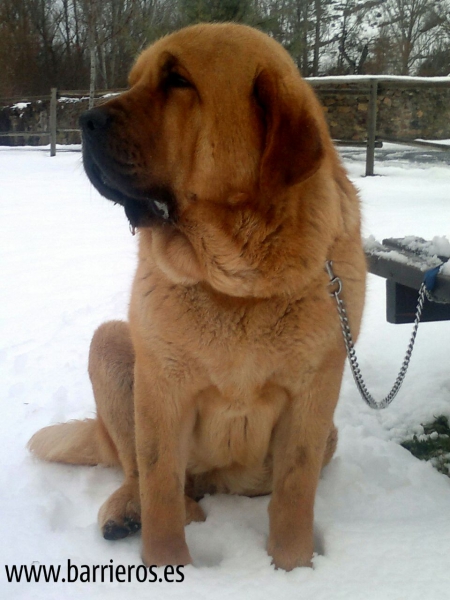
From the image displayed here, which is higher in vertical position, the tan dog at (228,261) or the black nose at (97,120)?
the black nose at (97,120)

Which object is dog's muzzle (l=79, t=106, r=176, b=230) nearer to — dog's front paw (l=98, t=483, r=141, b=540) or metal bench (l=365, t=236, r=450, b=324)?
dog's front paw (l=98, t=483, r=141, b=540)

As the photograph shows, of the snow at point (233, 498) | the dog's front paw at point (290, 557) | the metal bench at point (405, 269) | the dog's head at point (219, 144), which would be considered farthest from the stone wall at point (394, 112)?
the dog's front paw at point (290, 557)

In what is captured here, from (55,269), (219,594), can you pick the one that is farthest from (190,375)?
(55,269)

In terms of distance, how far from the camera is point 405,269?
2.34 m

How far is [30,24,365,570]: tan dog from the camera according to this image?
1.63 metres

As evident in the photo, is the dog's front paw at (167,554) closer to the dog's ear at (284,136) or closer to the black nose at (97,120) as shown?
the dog's ear at (284,136)

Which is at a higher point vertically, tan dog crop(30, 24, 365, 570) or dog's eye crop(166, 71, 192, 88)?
dog's eye crop(166, 71, 192, 88)

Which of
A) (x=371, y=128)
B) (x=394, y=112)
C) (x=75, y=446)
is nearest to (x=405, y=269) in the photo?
(x=75, y=446)

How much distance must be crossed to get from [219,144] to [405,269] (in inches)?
42.5

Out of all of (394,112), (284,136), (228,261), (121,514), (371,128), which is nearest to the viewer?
(284,136)

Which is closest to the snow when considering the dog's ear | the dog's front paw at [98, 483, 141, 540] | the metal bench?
the dog's front paw at [98, 483, 141, 540]

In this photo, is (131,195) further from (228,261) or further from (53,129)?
(53,129)

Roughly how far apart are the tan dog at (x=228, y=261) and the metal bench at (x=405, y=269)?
1.71 ft

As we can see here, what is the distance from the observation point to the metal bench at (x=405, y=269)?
2.32 metres
